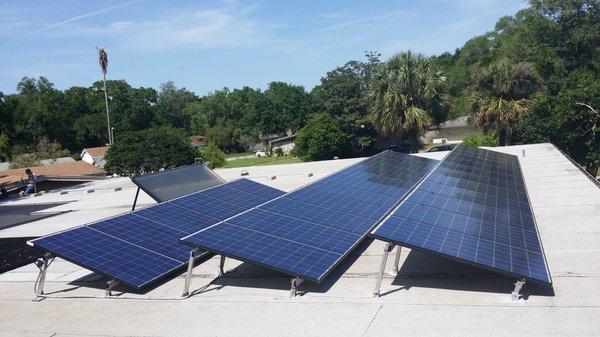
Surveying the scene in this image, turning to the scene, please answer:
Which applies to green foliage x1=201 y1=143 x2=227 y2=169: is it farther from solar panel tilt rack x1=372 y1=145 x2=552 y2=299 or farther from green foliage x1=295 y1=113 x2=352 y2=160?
solar panel tilt rack x1=372 y1=145 x2=552 y2=299

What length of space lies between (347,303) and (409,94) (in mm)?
30311

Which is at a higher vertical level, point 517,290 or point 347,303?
point 517,290

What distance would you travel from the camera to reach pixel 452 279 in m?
9.96

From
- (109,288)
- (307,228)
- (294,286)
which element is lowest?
(109,288)

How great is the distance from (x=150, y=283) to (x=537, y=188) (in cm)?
1494

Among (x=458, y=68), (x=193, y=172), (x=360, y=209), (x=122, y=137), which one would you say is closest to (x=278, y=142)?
(x=122, y=137)

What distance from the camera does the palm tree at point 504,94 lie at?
35.3m

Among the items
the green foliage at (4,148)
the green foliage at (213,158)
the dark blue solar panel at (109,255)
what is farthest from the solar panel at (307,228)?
the green foliage at (4,148)

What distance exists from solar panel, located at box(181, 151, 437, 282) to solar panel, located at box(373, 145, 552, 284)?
110 cm

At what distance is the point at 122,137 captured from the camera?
4312 centimetres

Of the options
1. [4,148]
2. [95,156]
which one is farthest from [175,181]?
[4,148]

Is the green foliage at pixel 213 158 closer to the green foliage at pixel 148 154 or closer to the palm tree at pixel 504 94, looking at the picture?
the green foliage at pixel 148 154

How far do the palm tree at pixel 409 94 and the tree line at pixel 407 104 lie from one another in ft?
0.25

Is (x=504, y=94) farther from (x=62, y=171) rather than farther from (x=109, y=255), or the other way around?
(x=62, y=171)
